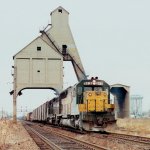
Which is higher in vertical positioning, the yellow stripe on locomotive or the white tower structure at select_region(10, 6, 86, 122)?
the white tower structure at select_region(10, 6, 86, 122)

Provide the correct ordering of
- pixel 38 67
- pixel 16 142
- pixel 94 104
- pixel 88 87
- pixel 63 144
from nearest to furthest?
pixel 63 144 < pixel 16 142 < pixel 94 104 < pixel 88 87 < pixel 38 67

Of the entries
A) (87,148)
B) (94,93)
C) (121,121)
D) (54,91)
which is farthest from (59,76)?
(87,148)

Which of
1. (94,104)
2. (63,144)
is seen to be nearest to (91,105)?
(94,104)

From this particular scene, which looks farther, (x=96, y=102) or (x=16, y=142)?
(x=96, y=102)

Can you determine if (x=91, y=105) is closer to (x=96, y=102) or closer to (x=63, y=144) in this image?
(x=96, y=102)

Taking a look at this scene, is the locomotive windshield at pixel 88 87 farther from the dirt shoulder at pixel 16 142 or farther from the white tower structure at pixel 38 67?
the white tower structure at pixel 38 67

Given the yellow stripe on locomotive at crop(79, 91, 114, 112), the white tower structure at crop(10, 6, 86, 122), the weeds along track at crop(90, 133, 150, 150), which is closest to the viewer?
the weeds along track at crop(90, 133, 150, 150)

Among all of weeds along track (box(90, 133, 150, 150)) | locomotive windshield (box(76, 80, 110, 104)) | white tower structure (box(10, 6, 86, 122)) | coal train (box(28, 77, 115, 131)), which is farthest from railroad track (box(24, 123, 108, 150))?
white tower structure (box(10, 6, 86, 122))

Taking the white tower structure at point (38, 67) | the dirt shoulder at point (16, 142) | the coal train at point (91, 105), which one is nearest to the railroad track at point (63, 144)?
the dirt shoulder at point (16, 142)

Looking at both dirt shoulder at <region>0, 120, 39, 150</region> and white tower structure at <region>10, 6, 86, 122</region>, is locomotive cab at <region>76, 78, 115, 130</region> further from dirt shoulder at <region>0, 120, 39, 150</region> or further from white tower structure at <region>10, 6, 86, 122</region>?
white tower structure at <region>10, 6, 86, 122</region>

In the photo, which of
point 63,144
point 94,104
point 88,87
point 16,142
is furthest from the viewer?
point 88,87

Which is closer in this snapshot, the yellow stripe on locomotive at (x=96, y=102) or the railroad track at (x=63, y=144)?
the railroad track at (x=63, y=144)

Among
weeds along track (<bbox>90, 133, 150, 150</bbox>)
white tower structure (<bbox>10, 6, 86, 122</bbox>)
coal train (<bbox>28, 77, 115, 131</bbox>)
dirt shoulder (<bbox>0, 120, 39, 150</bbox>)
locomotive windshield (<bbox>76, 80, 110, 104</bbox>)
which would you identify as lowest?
dirt shoulder (<bbox>0, 120, 39, 150</bbox>)

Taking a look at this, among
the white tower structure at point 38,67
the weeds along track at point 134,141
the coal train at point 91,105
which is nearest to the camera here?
the weeds along track at point 134,141
